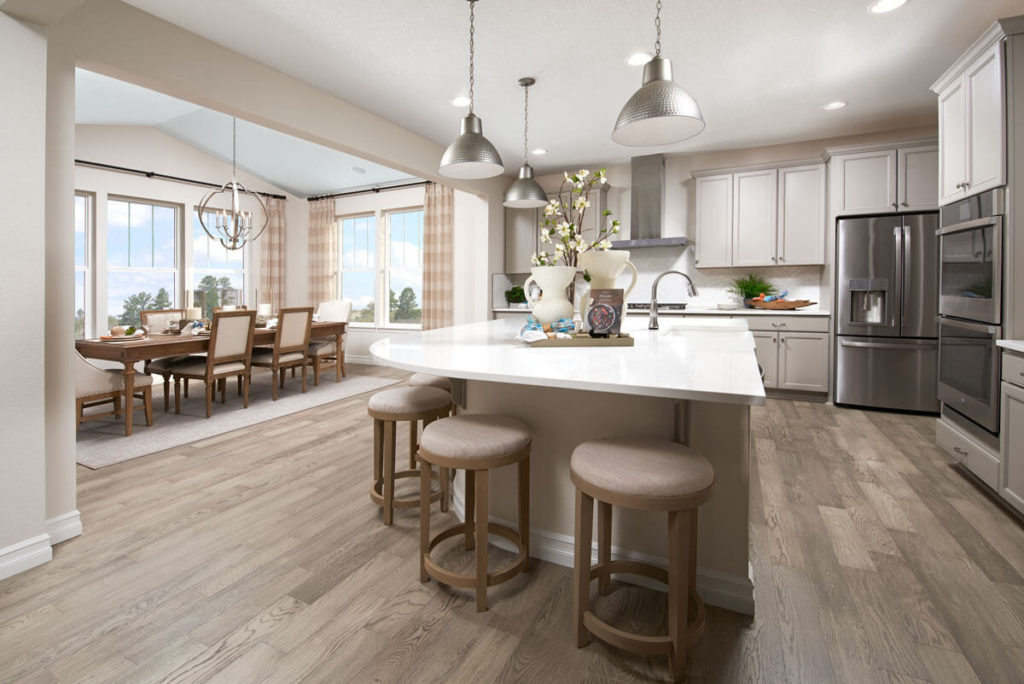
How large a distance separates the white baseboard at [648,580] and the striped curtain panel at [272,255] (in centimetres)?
660

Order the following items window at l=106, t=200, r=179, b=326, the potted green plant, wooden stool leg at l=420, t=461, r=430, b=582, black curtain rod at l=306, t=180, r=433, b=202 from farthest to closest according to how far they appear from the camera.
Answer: black curtain rod at l=306, t=180, r=433, b=202, window at l=106, t=200, r=179, b=326, the potted green plant, wooden stool leg at l=420, t=461, r=430, b=582

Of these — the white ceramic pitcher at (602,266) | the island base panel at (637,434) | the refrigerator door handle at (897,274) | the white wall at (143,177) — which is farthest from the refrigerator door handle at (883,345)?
the white wall at (143,177)

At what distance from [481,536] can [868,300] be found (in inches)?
173

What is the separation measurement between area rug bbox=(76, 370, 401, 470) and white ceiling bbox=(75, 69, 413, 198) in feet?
8.35

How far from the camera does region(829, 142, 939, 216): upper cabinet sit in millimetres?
4176

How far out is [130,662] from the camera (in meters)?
1.36

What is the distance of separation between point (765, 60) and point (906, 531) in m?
2.91

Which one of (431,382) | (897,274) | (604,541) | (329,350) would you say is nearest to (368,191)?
(329,350)

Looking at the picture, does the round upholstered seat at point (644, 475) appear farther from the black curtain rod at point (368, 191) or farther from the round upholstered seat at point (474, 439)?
the black curtain rod at point (368, 191)

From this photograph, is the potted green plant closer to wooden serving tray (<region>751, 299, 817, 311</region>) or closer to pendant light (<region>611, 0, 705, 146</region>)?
wooden serving tray (<region>751, 299, 817, 311</region>)

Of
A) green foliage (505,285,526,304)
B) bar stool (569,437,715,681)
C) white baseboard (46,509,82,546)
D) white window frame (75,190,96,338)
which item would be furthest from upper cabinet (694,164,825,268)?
white window frame (75,190,96,338)

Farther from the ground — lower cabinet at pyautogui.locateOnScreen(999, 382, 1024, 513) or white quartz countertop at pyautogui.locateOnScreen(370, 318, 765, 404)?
white quartz countertop at pyautogui.locateOnScreen(370, 318, 765, 404)

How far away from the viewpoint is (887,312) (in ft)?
13.9

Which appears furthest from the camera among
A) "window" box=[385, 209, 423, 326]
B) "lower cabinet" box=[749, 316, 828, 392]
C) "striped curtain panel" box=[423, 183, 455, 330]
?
"window" box=[385, 209, 423, 326]
